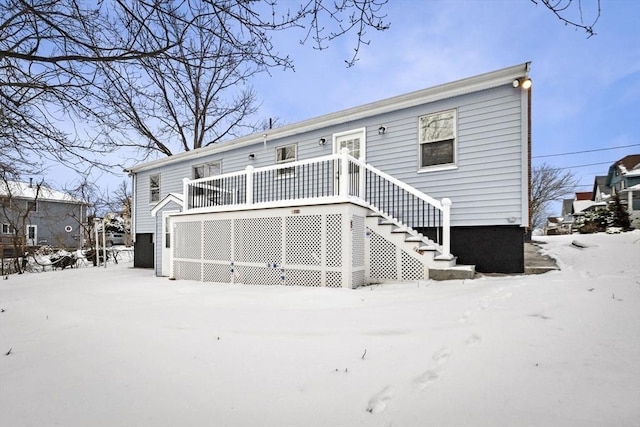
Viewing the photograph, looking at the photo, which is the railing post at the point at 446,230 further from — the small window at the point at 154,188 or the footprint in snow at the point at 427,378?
the small window at the point at 154,188

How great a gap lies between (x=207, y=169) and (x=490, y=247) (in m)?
9.31

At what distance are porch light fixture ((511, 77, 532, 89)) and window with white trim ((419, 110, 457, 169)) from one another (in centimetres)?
116

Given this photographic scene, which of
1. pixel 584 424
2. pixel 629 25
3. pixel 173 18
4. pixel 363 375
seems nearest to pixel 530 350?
pixel 584 424

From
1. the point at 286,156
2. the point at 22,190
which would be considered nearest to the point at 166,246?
the point at 286,156

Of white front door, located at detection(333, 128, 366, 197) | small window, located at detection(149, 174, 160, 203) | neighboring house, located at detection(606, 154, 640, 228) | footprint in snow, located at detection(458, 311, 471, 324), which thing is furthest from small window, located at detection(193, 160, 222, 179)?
neighboring house, located at detection(606, 154, 640, 228)

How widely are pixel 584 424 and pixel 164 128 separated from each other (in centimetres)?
1919

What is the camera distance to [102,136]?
429cm

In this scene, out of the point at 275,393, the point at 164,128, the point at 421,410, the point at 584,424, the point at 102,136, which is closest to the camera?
the point at 584,424

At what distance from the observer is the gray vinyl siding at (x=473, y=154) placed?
603 cm

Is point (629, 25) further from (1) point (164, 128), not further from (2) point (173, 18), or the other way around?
(1) point (164, 128)

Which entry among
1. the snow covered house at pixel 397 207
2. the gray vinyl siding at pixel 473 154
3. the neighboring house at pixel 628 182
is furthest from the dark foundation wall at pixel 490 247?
the neighboring house at pixel 628 182

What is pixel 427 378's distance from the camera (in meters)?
2.05

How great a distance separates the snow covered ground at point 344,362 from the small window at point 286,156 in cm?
533

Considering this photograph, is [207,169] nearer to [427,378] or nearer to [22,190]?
[22,190]
